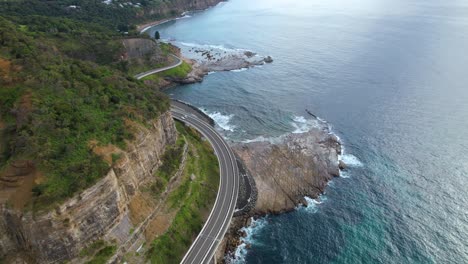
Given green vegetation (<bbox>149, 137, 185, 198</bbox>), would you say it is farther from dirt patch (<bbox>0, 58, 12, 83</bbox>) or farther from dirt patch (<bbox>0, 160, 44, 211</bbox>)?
dirt patch (<bbox>0, 58, 12, 83</bbox>)

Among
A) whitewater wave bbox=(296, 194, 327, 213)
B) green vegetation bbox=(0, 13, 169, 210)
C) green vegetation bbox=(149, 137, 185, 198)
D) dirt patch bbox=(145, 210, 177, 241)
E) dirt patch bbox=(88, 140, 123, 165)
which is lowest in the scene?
whitewater wave bbox=(296, 194, 327, 213)

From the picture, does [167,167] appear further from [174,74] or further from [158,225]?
[174,74]

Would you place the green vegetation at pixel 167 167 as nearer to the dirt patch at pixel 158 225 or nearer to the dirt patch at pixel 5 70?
the dirt patch at pixel 158 225

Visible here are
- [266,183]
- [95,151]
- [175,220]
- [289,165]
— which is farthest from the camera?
[289,165]

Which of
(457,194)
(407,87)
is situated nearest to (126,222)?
(457,194)

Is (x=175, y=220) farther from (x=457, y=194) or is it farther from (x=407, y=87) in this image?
(x=407, y=87)

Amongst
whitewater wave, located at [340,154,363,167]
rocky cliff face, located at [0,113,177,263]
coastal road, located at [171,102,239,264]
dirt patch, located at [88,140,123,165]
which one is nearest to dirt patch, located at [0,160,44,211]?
rocky cliff face, located at [0,113,177,263]

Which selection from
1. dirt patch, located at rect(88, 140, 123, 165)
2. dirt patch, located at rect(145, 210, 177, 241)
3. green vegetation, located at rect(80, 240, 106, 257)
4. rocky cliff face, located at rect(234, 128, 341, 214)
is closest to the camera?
green vegetation, located at rect(80, 240, 106, 257)
